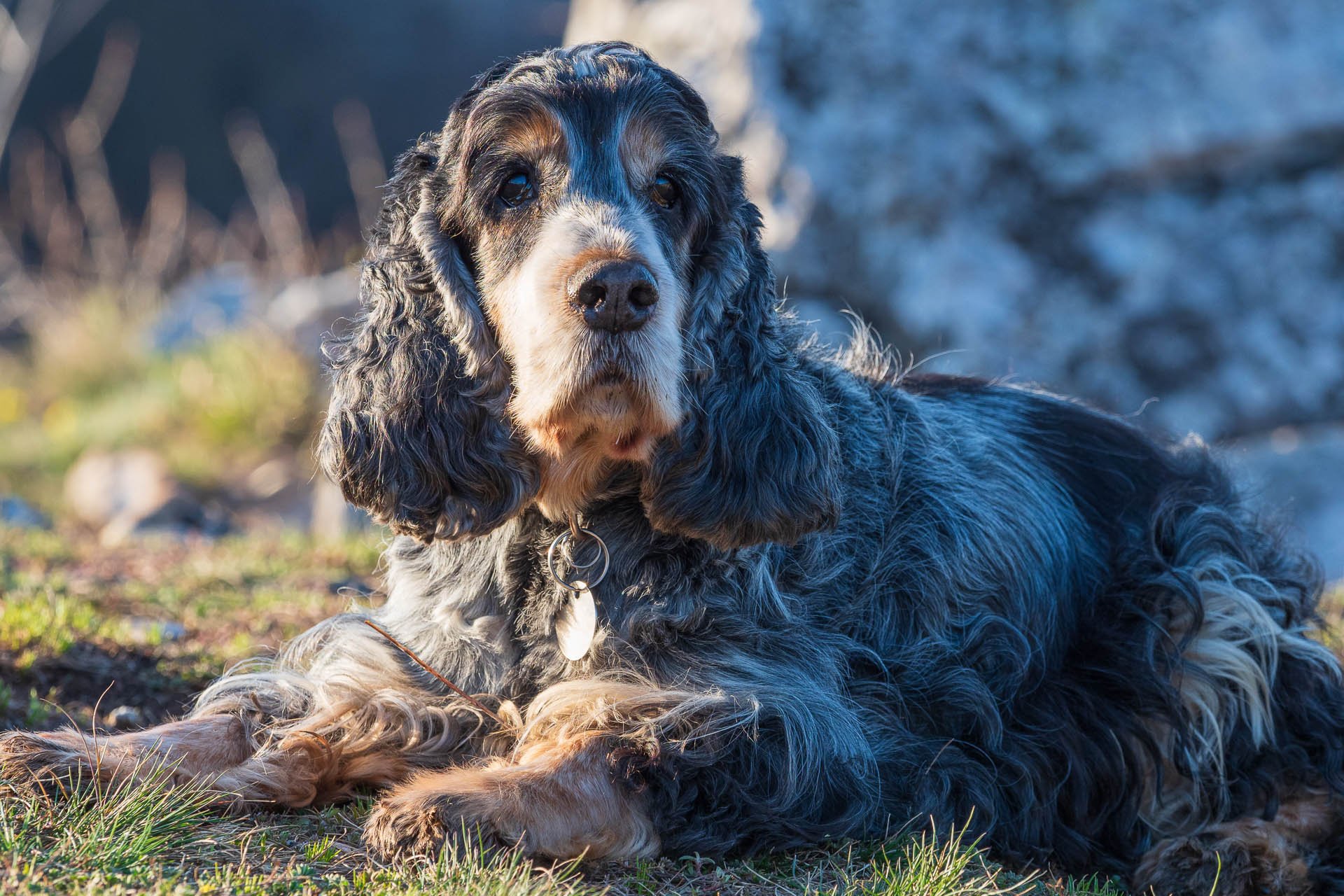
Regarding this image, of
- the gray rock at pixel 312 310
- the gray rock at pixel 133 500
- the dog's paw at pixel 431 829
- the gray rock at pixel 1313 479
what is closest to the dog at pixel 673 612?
the dog's paw at pixel 431 829

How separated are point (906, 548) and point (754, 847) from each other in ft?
3.62

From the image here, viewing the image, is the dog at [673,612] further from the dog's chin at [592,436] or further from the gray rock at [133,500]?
the gray rock at [133,500]

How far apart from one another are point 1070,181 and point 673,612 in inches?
238

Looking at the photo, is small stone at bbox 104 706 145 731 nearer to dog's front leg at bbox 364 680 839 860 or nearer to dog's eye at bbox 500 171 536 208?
dog's front leg at bbox 364 680 839 860

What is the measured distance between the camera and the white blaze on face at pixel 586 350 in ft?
9.95

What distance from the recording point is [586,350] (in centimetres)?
302

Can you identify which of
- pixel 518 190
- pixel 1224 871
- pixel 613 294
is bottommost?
pixel 1224 871

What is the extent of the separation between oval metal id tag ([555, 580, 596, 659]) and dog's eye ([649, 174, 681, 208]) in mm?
1033

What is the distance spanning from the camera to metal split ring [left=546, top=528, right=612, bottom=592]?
3404 millimetres

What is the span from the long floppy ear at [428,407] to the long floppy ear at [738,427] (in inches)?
16.4

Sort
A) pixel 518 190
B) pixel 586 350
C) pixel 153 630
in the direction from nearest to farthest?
pixel 586 350
pixel 518 190
pixel 153 630

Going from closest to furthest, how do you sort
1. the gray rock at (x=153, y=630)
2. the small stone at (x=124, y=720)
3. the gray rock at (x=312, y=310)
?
the small stone at (x=124, y=720) → the gray rock at (x=153, y=630) → the gray rock at (x=312, y=310)

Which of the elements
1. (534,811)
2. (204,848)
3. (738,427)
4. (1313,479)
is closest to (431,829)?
(534,811)

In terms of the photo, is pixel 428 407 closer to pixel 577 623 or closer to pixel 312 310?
pixel 577 623
